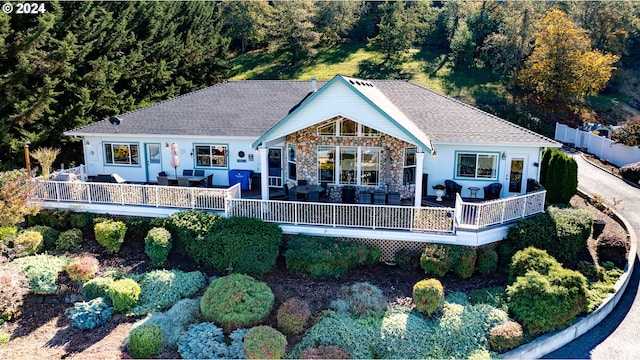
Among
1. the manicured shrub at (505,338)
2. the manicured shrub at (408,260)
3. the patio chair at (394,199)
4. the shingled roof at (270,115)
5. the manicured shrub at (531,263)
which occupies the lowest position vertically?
the manicured shrub at (505,338)

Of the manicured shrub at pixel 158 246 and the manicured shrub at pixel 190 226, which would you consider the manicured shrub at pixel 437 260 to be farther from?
the manicured shrub at pixel 158 246

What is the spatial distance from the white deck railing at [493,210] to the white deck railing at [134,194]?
843 centimetres

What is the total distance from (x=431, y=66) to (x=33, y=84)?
37.4 meters

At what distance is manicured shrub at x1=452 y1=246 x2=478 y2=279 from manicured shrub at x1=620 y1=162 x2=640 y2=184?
14775 mm

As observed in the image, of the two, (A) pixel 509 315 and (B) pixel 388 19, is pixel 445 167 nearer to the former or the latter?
(A) pixel 509 315

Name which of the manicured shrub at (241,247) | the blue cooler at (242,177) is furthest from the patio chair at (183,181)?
the manicured shrub at (241,247)

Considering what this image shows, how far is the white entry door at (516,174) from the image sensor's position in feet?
58.4

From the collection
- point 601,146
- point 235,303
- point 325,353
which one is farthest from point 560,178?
point 601,146

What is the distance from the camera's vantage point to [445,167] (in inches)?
723

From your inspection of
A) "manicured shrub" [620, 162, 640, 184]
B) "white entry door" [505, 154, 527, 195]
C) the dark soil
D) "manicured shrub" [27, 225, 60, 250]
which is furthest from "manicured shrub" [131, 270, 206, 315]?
"manicured shrub" [620, 162, 640, 184]

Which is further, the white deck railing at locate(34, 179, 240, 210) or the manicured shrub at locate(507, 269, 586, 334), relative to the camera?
the white deck railing at locate(34, 179, 240, 210)

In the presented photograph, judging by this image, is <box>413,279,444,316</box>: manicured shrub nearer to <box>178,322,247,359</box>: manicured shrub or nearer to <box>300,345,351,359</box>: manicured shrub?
<box>300,345,351,359</box>: manicured shrub

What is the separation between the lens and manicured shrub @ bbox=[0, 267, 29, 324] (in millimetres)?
13742

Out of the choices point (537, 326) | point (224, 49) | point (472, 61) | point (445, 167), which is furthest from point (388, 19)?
point (537, 326)
